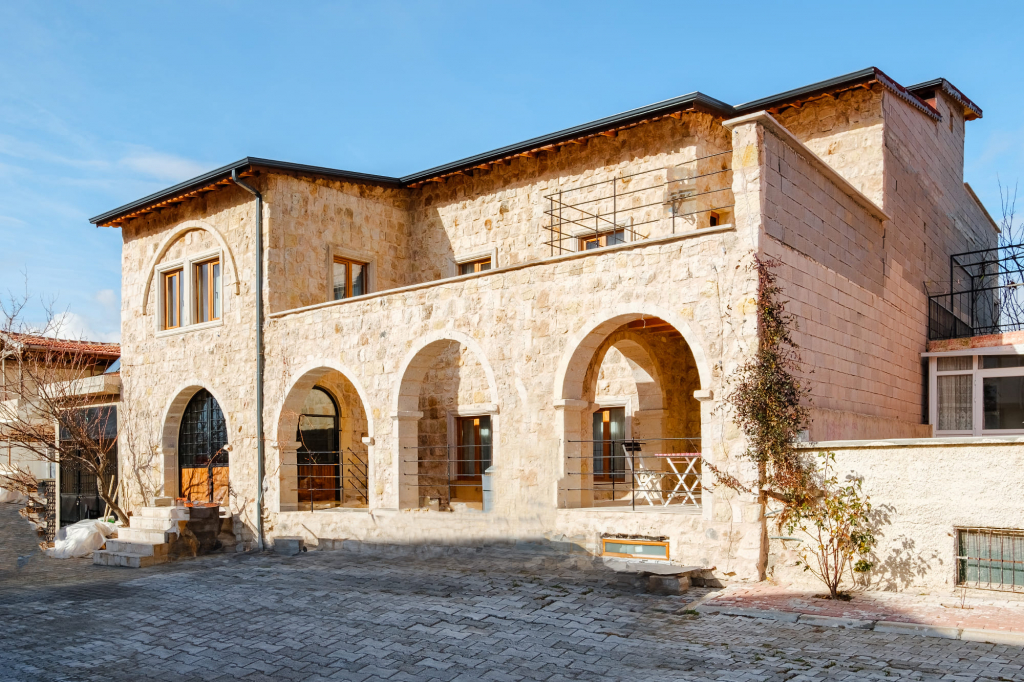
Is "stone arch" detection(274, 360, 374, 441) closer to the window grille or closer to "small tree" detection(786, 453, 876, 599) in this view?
"small tree" detection(786, 453, 876, 599)

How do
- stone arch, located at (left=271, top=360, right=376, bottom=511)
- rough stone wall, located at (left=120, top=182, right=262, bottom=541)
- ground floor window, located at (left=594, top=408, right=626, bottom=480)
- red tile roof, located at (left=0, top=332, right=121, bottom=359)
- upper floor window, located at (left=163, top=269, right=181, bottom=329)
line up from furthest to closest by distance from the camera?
red tile roof, located at (left=0, top=332, right=121, bottom=359)
upper floor window, located at (left=163, top=269, right=181, bottom=329)
rough stone wall, located at (left=120, top=182, right=262, bottom=541)
ground floor window, located at (left=594, top=408, right=626, bottom=480)
stone arch, located at (left=271, top=360, right=376, bottom=511)

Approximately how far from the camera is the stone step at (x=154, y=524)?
14984 mm

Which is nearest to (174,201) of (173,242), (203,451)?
(173,242)

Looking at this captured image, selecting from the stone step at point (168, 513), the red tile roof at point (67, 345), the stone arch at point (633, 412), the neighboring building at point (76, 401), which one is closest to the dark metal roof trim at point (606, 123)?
the stone arch at point (633, 412)

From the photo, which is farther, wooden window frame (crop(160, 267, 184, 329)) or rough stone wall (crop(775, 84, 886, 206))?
wooden window frame (crop(160, 267, 184, 329))

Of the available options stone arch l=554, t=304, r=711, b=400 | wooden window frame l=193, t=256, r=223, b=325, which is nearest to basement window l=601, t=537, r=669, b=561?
stone arch l=554, t=304, r=711, b=400

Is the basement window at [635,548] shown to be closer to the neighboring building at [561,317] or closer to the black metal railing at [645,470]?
the neighboring building at [561,317]

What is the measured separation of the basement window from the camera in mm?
10406

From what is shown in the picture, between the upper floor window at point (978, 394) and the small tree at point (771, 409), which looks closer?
the small tree at point (771, 409)

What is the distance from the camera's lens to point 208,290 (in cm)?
1755

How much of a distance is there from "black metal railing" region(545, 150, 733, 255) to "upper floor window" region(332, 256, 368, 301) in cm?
418

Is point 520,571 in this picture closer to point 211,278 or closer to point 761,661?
point 761,661

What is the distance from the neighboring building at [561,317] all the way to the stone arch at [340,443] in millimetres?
53

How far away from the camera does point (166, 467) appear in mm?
17828
